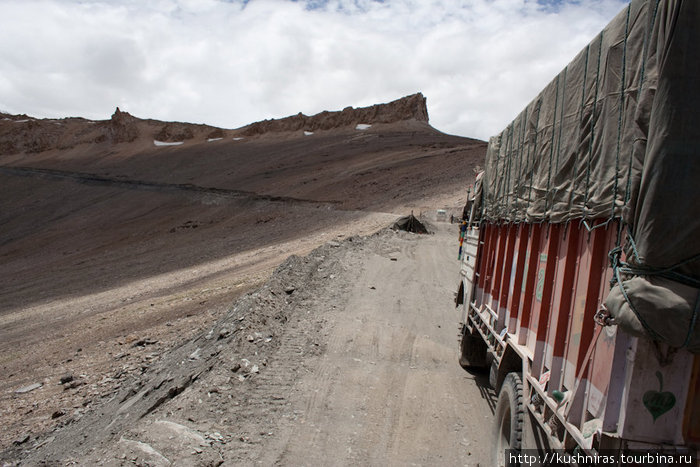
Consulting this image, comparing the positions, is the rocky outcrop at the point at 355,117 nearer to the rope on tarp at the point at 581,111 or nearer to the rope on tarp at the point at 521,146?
the rope on tarp at the point at 521,146

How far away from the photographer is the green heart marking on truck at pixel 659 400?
2.55m

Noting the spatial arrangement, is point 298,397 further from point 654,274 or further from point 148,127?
point 148,127

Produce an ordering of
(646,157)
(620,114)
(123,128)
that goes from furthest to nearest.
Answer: (123,128)
(620,114)
(646,157)

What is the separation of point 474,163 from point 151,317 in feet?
94.1

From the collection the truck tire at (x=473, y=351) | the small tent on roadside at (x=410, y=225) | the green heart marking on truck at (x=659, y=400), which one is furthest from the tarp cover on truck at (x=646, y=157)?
the small tent on roadside at (x=410, y=225)

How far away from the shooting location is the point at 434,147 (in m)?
48.7

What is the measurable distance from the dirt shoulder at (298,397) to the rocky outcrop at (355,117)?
210 ft

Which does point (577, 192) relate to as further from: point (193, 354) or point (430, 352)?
point (193, 354)

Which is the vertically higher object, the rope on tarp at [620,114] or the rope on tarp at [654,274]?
the rope on tarp at [620,114]

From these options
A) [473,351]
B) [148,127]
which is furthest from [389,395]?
[148,127]

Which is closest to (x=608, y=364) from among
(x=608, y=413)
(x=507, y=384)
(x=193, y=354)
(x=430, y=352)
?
(x=608, y=413)

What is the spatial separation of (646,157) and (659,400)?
125cm

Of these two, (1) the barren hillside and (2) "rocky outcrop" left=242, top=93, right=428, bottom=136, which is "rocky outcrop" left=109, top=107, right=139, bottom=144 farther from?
(2) "rocky outcrop" left=242, top=93, right=428, bottom=136

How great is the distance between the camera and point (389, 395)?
20.9 ft
